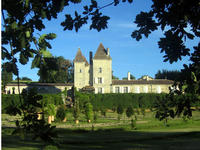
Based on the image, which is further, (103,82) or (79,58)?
(79,58)

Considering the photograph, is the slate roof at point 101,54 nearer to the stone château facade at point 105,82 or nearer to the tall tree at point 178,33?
the stone château facade at point 105,82

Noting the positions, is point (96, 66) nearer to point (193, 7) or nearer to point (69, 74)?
point (69, 74)

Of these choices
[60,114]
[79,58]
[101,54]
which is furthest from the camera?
[79,58]

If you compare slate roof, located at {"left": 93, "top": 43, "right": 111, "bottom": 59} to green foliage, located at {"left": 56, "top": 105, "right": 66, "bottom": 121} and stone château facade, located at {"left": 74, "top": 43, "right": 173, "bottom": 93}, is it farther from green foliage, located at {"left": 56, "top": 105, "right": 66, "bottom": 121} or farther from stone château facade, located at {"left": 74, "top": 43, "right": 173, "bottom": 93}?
green foliage, located at {"left": 56, "top": 105, "right": 66, "bottom": 121}

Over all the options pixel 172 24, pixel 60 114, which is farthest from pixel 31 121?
pixel 60 114

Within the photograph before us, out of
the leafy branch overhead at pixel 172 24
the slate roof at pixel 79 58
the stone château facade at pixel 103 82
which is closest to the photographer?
the leafy branch overhead at pixel 172 24

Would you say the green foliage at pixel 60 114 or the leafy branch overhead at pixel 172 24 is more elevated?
the leafy branch overhead at pixel 172 24

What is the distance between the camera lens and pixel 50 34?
2990 mm

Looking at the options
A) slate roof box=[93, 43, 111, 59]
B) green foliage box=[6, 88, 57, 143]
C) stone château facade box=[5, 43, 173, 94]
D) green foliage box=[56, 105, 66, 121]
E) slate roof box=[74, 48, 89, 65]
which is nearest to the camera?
green foliage box=[6, 88, 57, 143]

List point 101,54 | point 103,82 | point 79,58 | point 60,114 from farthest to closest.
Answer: point 79,58
point 101,54
point 103,82
point 60,114

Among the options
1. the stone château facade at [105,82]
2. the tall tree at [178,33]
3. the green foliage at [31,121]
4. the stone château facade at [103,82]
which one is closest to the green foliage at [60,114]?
the tall tree at [178,33]

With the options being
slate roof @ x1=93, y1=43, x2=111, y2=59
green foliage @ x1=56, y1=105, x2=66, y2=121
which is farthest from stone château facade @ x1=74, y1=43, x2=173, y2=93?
green foliage @ x1=56, y1=105, x2=66, y2=121

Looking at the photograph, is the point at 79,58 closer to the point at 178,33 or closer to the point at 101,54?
the point at 101,54

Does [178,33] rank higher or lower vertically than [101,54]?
lower
